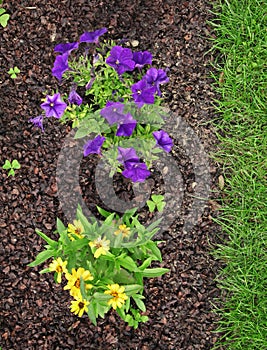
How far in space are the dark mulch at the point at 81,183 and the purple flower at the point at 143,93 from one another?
62 cm

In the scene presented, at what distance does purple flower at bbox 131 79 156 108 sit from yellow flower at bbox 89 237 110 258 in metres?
0.67

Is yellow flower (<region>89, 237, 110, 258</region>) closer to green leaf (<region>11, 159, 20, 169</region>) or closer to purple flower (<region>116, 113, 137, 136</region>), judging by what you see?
purple flower (<region>116, 113, 137, 136</region>)

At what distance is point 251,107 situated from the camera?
306cm

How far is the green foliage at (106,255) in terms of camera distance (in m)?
2.47

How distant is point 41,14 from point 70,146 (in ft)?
2.75

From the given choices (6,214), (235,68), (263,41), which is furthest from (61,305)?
(263,41)

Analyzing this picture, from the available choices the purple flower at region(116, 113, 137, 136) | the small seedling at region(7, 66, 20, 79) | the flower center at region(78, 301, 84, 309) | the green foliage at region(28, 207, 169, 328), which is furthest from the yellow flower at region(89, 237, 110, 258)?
the small seedling at region(7, 66, 20, 79)

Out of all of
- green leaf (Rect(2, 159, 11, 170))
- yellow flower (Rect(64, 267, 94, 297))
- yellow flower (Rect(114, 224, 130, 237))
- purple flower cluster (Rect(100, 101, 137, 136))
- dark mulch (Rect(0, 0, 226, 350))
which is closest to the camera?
yellow flower (Rect(64, 267, 94, 297))

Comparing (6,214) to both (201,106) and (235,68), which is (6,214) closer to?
(201,106)

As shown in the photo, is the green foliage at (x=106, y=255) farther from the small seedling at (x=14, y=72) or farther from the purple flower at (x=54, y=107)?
the small seedling at (x=14, y=72)

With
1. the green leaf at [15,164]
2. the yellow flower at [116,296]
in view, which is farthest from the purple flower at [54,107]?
the yellow flower at [116,296]

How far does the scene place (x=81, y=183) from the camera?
2.97 metres

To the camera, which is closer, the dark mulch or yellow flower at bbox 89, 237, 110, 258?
yellow flower at bbox 89, 237, 110, 258

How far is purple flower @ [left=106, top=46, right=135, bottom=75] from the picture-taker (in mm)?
2451
